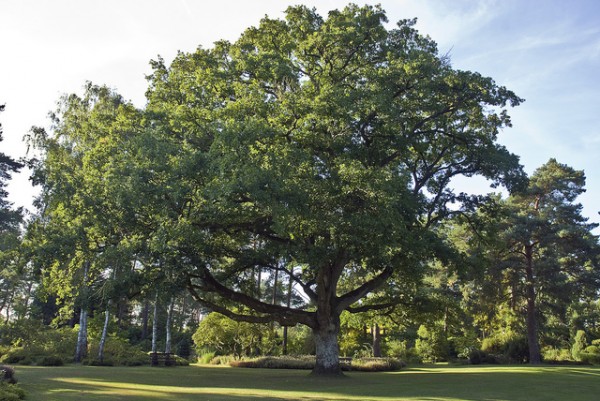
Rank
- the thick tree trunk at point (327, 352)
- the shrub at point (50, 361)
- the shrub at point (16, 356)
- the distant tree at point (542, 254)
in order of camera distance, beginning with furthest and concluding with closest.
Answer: the distant tree at point (542, 254) < the shrub at point (16, 356) < the shrub at point (50, 361) < the thick tree trunk at point (327, 352)

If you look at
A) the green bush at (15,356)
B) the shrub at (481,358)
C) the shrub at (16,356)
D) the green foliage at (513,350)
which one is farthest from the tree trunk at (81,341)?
the green foliage at (513,350)

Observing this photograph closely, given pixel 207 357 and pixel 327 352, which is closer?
pixel 327 352

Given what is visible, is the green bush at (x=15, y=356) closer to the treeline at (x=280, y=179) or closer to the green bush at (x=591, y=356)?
the treeline at (x=280, y=179)

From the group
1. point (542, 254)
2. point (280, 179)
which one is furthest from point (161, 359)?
point (542, 254)

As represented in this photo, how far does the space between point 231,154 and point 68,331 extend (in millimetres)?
29270

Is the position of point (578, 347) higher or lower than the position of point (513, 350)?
higher

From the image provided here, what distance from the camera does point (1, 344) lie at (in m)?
33.0

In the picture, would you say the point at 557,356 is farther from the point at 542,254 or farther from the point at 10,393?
the point at 10,393

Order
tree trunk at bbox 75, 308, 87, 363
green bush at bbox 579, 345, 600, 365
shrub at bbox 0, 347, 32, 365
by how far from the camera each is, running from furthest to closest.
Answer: green bush at bbox 579, 345, 600, 365 < tree trunk at bbox 75, 308, 87, 363 < shrub at bbox 0, 347, 32, 365

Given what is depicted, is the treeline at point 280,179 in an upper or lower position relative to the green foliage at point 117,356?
upper

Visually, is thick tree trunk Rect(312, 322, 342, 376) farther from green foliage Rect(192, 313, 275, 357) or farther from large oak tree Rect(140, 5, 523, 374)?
green foliage Rect(192, 313, 275, 357)

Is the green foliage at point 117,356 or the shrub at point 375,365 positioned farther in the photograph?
the green foliage at point 117,356

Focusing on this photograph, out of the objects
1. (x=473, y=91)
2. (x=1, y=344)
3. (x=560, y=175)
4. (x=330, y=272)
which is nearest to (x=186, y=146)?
(x=330, y=272)

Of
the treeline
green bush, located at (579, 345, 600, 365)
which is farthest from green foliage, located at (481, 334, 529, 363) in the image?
the treeline
